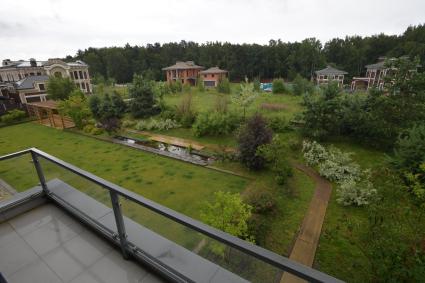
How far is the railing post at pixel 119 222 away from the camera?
2.48 meters

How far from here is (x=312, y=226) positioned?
639cm

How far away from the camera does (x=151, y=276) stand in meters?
2.47

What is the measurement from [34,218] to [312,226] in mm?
6606

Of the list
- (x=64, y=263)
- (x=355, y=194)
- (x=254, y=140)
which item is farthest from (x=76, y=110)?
(x=355, y=194)

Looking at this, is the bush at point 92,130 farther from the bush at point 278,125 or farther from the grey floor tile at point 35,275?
the grey floor tile at point 35,275

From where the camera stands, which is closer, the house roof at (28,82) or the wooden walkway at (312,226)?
the wooden walkway at (312,226)

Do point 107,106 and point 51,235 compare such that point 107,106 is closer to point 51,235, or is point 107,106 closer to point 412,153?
point 51,235

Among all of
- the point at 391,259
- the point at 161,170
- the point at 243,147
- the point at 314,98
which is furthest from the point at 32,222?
the point at 314,98

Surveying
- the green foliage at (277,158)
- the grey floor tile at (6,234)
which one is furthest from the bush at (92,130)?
the grey floor tile at (6,234)

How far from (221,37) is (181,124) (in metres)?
46.3

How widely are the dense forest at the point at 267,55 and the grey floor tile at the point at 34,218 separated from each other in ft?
154

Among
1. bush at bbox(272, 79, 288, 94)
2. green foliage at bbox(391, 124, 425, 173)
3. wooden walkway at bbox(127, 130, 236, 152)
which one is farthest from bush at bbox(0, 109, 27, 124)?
bush at bbox(272, 79, 288, 94)

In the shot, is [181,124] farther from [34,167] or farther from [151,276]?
[151,276]

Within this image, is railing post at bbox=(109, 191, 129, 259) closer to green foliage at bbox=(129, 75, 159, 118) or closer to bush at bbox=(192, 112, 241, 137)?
bush at bbox=(192, 112, 241, 137)
